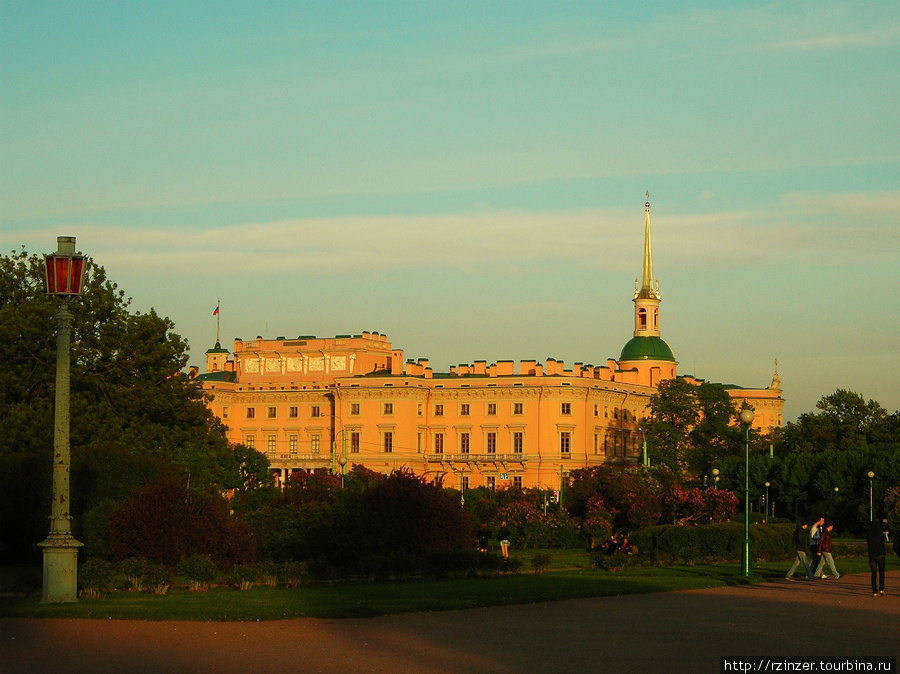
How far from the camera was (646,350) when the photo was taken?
437 feet

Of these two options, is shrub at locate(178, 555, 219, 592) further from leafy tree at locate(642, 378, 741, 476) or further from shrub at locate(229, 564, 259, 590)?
leafy tree at locate(642, 378, 741, 476)

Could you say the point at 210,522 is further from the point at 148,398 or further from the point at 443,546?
the point at 148,398

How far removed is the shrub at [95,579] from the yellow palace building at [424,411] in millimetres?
84951

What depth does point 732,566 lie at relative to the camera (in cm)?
3616

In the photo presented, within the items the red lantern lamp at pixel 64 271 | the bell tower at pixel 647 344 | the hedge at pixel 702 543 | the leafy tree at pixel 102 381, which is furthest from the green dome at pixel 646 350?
the red lantern lamp at pixel 64 271

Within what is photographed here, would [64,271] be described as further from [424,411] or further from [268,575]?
[424,411]

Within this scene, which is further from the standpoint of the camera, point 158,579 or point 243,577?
point 243,577

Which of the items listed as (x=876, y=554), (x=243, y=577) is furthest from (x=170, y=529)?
(x=876, y=554)

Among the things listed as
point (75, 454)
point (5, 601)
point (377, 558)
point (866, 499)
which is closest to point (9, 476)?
point (75, 454)

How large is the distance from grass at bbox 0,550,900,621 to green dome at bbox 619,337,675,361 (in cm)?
9925

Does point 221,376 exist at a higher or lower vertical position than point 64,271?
higher

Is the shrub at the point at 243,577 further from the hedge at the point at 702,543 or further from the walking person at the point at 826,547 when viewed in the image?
the hedge at the point at 702,543

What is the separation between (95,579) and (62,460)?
10.5 ft

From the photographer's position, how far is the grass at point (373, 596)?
819 inches
